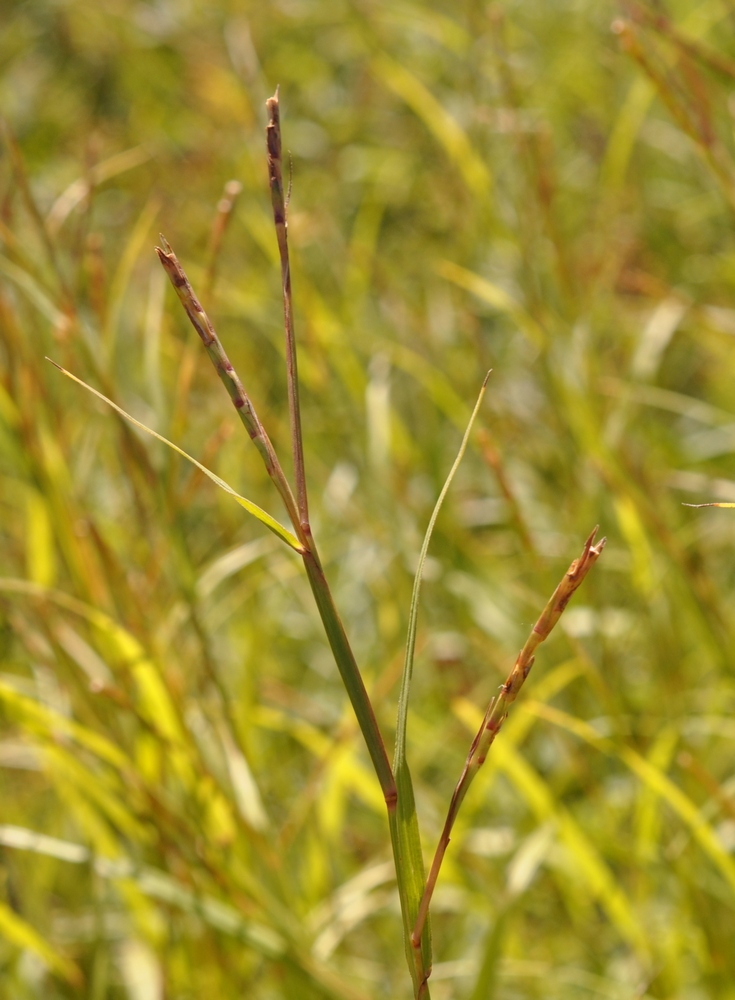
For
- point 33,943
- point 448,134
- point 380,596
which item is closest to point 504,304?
point 448,134

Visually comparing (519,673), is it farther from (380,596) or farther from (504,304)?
(380,596)

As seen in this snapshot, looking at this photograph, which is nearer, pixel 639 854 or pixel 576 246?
pixel 639 854

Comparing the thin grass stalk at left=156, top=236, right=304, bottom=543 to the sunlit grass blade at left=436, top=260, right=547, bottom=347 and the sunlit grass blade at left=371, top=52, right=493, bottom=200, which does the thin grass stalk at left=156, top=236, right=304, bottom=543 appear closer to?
the sunlit grass blade at left=436, top=260, right=547, bottom=347

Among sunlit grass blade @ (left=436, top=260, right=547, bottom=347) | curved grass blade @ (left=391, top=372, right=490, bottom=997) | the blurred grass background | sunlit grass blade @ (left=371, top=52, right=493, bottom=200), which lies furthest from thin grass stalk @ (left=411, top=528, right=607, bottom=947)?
sunlit grass blade @ (left=371, top=52, right=493, bottom=200)

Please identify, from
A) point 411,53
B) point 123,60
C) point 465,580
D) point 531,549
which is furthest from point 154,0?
point 531,549

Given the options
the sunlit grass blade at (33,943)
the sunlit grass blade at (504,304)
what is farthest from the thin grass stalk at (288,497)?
the sunlit grass blade at (504,304)

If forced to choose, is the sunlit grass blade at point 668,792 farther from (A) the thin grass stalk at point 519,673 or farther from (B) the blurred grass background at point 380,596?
(A) the thin grass stalk at point 519,673

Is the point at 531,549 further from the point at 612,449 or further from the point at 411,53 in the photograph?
the point at 411,53
